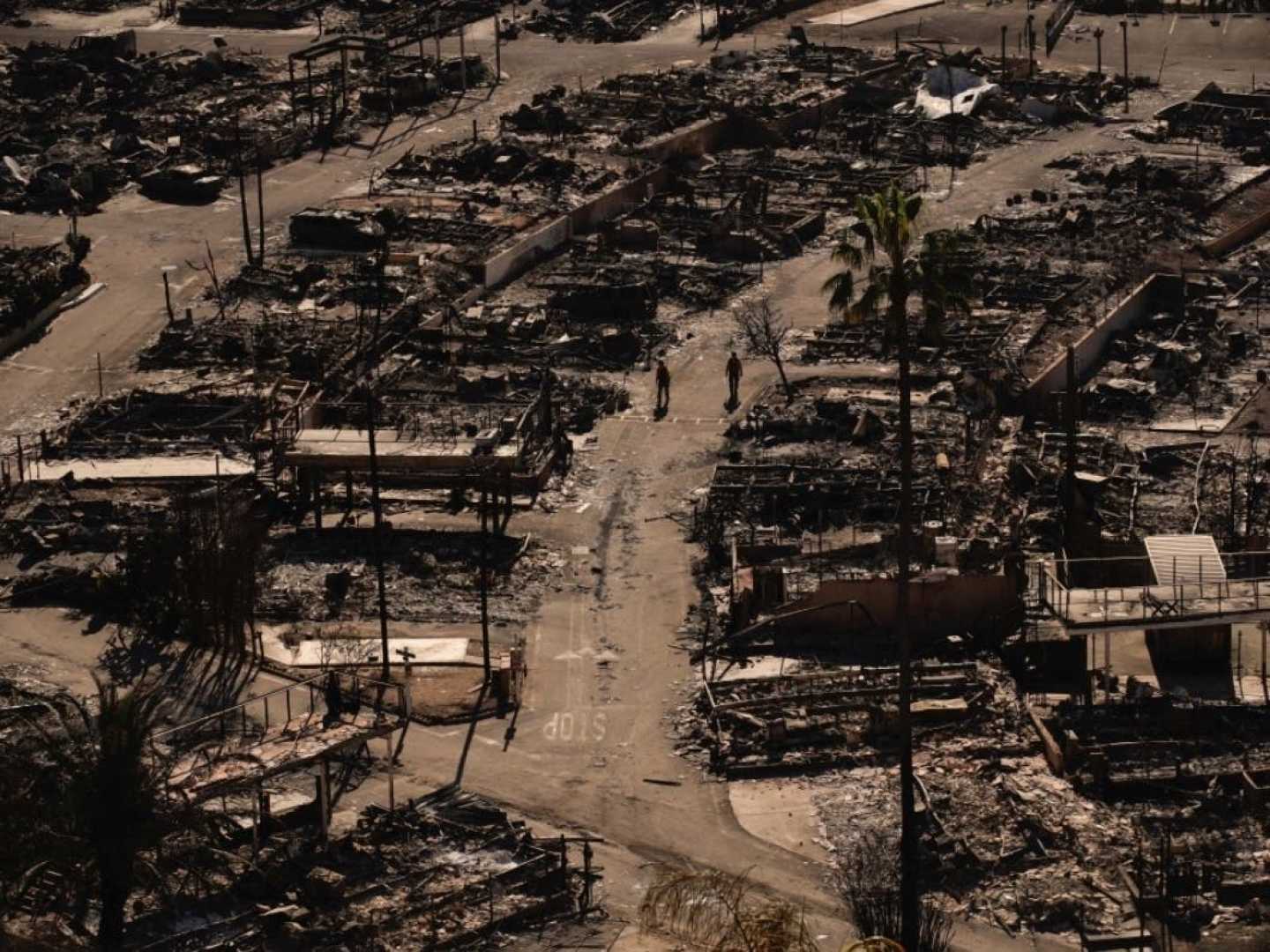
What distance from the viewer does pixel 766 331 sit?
77.9 m

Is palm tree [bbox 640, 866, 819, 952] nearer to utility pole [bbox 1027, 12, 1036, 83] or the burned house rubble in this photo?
the burned house rubble

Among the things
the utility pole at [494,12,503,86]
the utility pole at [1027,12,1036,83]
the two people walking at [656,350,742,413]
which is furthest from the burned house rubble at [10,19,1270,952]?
the utility pole at [1027,12,1036,83]

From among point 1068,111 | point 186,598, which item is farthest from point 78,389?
point 1068,111

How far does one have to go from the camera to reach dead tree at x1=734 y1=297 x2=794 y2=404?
7706 cm

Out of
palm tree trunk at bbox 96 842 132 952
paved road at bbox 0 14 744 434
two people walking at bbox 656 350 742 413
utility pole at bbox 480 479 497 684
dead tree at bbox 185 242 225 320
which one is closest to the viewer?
palm tree trunk at bbox 96 842 132 952

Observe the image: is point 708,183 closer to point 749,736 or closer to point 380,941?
point 749,736

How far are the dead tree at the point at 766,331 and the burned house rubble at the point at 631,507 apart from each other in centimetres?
29

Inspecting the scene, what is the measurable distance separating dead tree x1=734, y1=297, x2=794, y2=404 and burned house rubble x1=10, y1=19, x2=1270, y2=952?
0.94ft

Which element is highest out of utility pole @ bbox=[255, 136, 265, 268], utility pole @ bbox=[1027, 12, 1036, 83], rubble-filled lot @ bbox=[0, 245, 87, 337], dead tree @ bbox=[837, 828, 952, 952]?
utility pole @ bbox=[1027, 12, 1036, 83]

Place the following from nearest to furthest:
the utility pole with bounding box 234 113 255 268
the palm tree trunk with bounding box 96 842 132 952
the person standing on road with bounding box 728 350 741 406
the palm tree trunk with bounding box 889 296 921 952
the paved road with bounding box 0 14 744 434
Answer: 1. the palm tree trunk with bounding box 96 842 132 952
2. the palm tree trunk with bounding box 889 296 921 952
3. the person standing on road with bounding box 728 350 741 406
4. the paved road with bounding box 0 14 744 434
5. the utility pole with bounding box 234 113 255 268

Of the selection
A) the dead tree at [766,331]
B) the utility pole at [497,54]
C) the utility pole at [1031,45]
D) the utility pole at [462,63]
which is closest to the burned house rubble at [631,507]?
the dead tree at [766,331]

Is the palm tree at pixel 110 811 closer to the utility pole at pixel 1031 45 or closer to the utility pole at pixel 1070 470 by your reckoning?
the utility pole at pixel 1070 470

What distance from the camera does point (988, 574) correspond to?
6122cm

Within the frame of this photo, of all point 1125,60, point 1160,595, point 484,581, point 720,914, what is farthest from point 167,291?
point 1125,60
